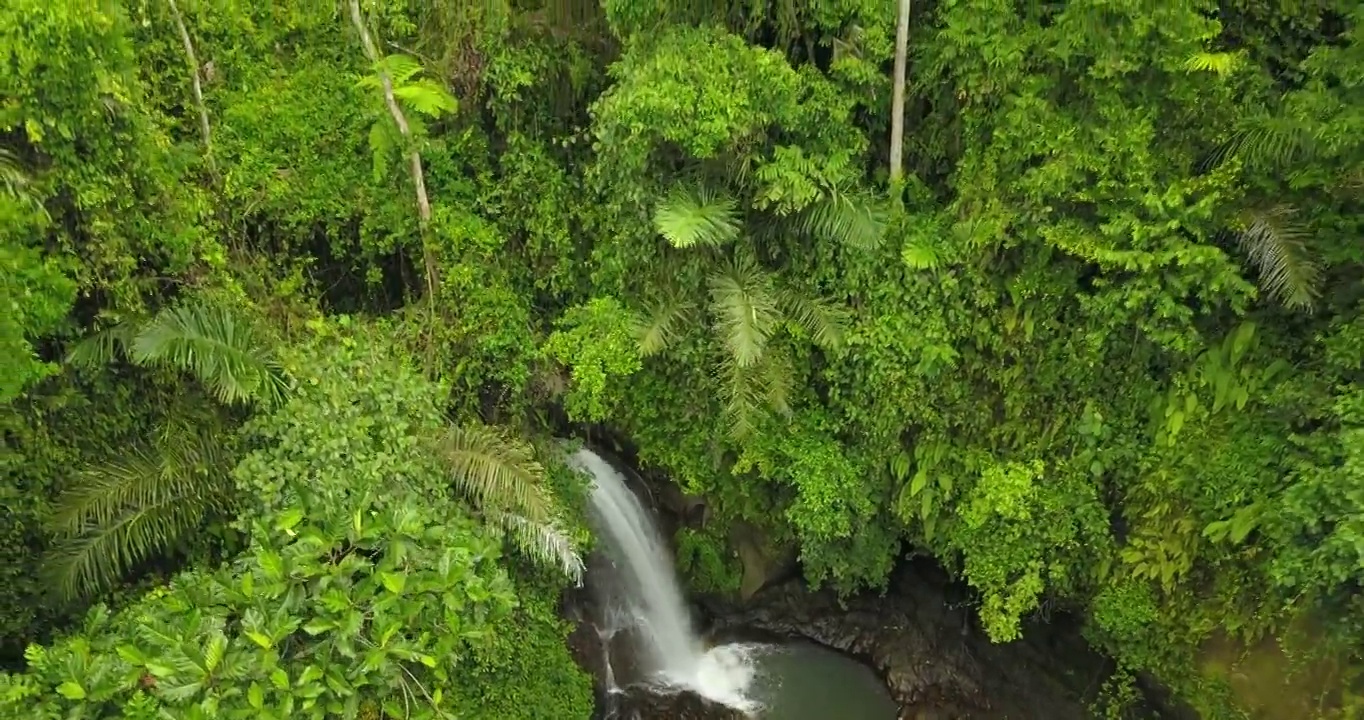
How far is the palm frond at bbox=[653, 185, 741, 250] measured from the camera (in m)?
6.70

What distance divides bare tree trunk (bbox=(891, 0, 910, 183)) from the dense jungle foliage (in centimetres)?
9

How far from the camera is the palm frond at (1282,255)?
588 centimetres

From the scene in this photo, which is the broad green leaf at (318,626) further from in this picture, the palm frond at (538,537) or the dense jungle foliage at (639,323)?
the palm frond at (538,537)

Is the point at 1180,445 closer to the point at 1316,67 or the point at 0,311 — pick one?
the point at 1316,67

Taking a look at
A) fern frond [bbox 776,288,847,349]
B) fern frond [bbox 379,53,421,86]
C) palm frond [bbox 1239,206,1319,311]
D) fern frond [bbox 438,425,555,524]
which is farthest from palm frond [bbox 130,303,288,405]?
palm frond [bbox 1239,206,1319,311]

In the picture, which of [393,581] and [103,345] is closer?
[393,581]

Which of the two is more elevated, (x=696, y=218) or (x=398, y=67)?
(x=398, y=67)

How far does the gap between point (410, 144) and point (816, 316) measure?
397 centimetres

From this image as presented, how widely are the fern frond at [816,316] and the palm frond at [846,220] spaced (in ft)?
1.93

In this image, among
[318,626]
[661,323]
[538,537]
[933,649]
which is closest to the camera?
[318,626]

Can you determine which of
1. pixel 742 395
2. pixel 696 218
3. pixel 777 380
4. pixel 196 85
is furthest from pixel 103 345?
pixel 777 380

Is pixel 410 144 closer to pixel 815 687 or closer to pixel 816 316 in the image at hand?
pixel 816 316

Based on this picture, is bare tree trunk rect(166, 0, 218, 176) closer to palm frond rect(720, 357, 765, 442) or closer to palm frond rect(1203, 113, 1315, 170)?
palm frond rect(720, 357, 765, 442)

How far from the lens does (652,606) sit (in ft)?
31.8
